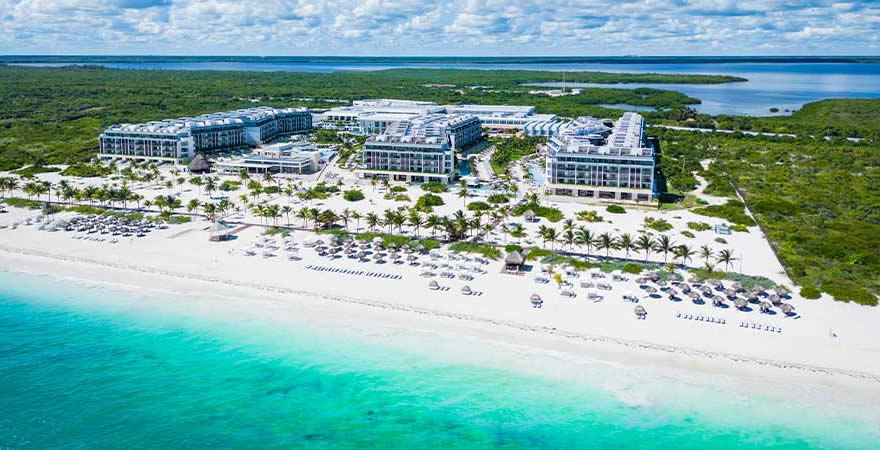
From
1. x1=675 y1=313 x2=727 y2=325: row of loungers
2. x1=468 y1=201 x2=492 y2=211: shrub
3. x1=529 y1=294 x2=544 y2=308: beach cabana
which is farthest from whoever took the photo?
x1=468 y1=201 x2=492 y2=211: shrub

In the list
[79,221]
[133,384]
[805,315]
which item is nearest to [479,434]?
[133,384]

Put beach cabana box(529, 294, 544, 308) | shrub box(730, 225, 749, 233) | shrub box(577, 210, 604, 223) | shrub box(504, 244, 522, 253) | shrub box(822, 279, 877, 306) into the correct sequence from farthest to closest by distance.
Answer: shrub box(577, 210, 604, 223) → shrub box(730, 225, 749, 233) → shrub box(504, 244, 522, 253) → beach cabana box(529, 294, 544, 308) → shrub box(822, 279, 877, 306)

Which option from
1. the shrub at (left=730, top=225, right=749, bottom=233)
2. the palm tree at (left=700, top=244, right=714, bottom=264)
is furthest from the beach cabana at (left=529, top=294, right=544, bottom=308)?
the shrub at (left=730, top=225, right=749, bottom=233)

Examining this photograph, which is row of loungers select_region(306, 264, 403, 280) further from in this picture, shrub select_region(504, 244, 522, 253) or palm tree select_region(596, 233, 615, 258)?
palm tree select_region(596, 233, 615, 258)

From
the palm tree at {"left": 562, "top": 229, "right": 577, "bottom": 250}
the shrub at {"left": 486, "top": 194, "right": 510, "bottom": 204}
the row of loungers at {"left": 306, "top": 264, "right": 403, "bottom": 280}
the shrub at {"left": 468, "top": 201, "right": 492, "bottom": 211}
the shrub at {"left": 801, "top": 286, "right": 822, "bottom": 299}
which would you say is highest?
the shrub at {"left": 486, "top": 194, "right": 510, "bottom": 204}

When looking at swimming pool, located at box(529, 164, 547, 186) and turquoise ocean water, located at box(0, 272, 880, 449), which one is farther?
swimming pool, located at box(529, 164, 547, 186)

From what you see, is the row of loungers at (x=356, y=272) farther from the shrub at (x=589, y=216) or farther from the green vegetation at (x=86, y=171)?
the green vegetation at (x=86, y=171)

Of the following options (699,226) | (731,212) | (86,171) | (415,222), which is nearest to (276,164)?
(86,171)
